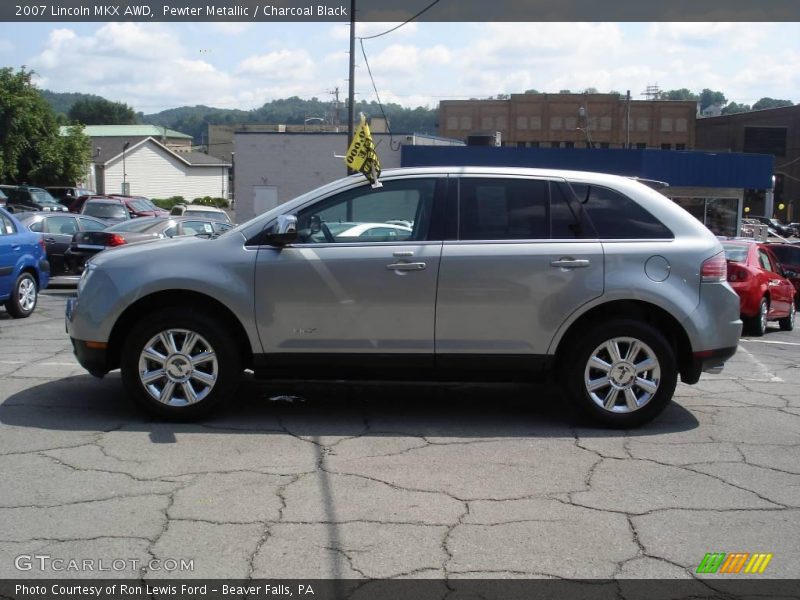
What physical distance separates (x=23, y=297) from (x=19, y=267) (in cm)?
47

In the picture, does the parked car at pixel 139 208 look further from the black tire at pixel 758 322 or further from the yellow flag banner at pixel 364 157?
the yellow flag banner at pixel 364 157

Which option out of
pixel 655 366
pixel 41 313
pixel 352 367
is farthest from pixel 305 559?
pixel 41 313

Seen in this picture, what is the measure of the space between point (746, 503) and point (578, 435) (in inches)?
59.6

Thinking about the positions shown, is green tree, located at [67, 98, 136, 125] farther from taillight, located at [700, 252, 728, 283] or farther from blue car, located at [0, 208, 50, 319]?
taillight, located at [700, 252, 728, 283]

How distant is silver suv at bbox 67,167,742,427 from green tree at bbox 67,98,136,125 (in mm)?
137252

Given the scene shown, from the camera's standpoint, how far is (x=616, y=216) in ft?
21.4

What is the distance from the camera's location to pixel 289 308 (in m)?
6.31

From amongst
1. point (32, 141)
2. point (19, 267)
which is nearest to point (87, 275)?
point (19, 267)

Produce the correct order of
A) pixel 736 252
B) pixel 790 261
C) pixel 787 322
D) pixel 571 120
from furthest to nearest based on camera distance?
pixel 571 120 → pixel 790 261 → pixel 787 322 → pixel 736 252

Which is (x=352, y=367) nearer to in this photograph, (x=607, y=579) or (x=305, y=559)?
(x=305, y=559)

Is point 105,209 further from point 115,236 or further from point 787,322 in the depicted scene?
point 787,322

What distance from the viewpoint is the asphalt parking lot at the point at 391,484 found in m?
4.18

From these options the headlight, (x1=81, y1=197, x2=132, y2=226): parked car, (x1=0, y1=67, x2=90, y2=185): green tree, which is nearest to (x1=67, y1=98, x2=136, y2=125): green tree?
(x1=0, y1=67, x2=90, y2=185): green tree

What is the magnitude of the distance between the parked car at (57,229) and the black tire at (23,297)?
454cm
